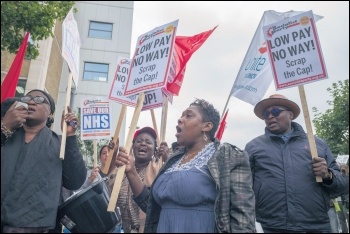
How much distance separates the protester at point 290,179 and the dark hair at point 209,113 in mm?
700

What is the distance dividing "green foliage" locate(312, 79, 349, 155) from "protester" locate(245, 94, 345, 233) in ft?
40.2

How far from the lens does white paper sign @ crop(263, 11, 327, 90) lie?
360 cm

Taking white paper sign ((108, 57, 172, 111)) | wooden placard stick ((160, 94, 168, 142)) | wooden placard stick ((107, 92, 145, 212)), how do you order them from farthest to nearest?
white paper sign ((108, 57, 172, 111)), wooden placard stick ((160, 94, 168, 142)), wooden placard stick ((107, 92, 145, 212))

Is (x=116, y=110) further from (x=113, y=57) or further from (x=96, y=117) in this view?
(x=96, y=117)

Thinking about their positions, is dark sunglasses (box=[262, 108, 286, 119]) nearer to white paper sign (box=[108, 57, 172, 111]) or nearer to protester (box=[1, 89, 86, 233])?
white paper sign (box=[108, 57, 172, 111])

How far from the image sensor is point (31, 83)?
16.8 metres

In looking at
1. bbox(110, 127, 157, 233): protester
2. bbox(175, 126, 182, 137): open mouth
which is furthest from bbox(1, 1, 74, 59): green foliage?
bbox(175, 126, 182, 137): open mouth

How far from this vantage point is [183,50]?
16.7 feet

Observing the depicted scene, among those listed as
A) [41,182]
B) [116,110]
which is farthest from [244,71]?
[116,110]

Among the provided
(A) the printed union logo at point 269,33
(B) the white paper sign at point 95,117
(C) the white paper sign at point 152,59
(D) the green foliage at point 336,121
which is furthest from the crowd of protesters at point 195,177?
(D) the green foliage at point 336,121

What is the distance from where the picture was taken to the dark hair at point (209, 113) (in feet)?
10.5

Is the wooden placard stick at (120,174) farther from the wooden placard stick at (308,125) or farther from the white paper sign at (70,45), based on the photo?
the wooden placard stick at (308,125)

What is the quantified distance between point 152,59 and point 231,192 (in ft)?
5.37

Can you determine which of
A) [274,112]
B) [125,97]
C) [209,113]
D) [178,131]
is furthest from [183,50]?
[178,131]
